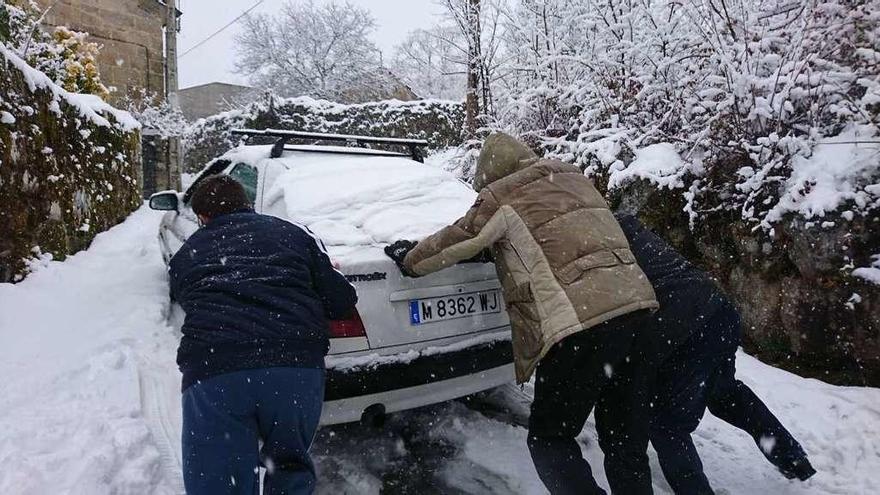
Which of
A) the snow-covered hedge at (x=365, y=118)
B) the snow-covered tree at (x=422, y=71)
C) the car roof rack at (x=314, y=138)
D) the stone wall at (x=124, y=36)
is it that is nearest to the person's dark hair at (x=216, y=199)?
the car roof rack at (x=314, y=138)

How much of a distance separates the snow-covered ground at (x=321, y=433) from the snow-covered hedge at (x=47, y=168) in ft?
2.37

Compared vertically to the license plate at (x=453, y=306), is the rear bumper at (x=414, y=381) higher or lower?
lower

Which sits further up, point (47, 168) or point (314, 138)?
point (314, 138)

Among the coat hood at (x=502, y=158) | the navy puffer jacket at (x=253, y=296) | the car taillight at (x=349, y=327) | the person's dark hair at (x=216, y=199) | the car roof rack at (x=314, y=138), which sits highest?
the car roof rack at (x=314, y=138)

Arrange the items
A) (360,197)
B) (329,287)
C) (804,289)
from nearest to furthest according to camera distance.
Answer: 1. (329,287)
2. (360,197)
3. (804,289)

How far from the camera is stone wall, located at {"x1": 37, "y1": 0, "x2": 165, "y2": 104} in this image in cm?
1467

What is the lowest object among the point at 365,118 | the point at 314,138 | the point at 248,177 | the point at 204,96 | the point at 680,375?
the point at 680,375

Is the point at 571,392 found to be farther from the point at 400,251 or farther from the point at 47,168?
the point at 47,168

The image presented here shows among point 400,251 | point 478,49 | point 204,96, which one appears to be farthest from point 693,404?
point 204,96

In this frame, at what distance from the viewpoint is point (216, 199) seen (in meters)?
2.23

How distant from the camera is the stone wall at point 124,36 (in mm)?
14672

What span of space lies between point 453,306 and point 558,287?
28.4 inches

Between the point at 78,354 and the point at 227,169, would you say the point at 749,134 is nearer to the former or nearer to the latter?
the point at 227,169

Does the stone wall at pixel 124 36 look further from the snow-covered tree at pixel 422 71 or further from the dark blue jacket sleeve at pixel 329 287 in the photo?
the dark blue jacket sleeve at pixel 329 287
